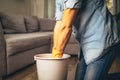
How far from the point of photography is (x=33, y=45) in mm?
2611

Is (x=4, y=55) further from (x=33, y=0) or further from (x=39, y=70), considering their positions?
(x=33, y=0)

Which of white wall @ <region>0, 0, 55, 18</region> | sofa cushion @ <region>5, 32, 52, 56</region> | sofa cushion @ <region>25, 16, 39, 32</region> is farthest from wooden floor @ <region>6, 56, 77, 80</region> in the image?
white wall @ <region>0, 0, 55, 18</region>

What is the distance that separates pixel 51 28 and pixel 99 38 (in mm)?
3207

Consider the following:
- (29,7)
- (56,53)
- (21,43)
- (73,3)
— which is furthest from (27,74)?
(29,7)

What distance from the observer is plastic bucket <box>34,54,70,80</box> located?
4.45ft

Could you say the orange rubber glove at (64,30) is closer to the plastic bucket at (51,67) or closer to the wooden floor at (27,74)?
the plastic bucket at (51,67)

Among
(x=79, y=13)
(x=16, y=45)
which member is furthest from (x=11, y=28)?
(x=79, y=13)

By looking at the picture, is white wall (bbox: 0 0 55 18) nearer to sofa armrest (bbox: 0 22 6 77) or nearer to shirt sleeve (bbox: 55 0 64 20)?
sofa armrest (bbox: 0 22 6 77)

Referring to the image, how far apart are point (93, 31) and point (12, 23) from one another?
2.29 m

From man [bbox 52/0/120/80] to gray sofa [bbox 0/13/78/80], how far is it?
998mm

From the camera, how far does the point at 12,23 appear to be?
3.22 metres

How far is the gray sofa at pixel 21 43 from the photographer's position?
2033 mm

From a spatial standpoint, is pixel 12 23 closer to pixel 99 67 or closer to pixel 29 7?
pixel 29 7

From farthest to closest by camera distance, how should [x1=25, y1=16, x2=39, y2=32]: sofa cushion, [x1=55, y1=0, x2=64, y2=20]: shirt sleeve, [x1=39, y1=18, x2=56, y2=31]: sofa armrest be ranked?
[x1=39, y1=18, x2=56, y2=31]: sofa armrest < [x1=25, y1=16, x2=39, y2=32]: sofa cushion < [x1=55, y1=0, x2=64, y2=20]: shirt sleeve
